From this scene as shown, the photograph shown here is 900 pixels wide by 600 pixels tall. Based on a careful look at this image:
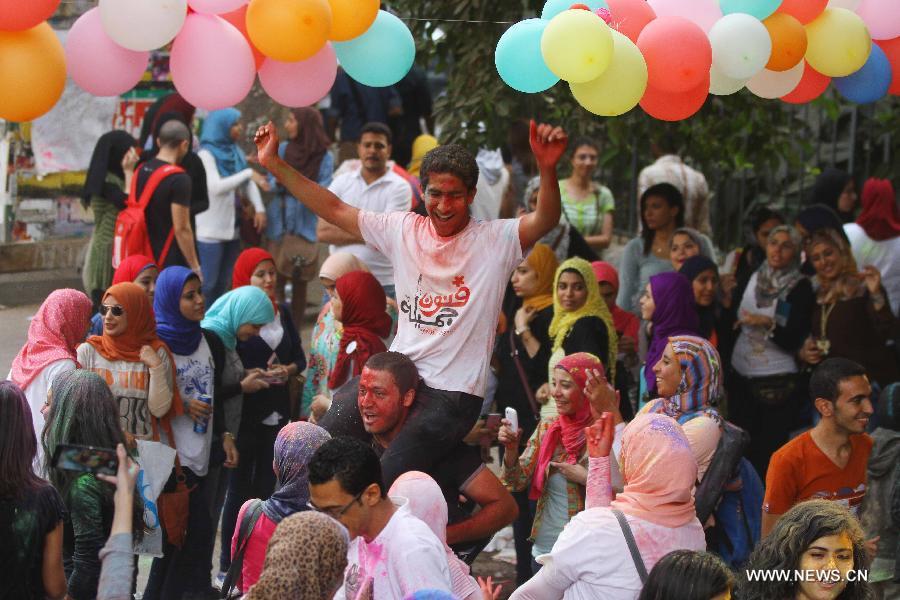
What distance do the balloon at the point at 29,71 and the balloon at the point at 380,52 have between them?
122 cm

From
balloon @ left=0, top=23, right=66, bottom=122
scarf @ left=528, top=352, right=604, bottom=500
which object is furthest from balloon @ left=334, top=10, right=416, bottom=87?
scarf @ left=528, top=352, right=604, bottom=500

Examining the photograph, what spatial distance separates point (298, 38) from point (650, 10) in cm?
151

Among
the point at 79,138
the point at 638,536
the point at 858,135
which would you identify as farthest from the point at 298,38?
the point at 858,135

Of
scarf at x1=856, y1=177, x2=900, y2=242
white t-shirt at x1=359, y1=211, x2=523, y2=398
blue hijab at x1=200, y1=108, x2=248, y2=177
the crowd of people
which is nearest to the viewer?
the crowd of people

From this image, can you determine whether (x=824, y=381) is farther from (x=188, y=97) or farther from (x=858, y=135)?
(x=858, y=135)

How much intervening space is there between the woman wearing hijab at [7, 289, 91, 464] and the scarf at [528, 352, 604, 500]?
6.60 ft

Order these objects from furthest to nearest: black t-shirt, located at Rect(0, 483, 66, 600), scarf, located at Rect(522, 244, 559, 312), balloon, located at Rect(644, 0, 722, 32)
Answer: scarf, located at Rect(522, 244, 559, 312) < balloon, located at Rect(644, 0, 722, 32) < black t-shirt, located at Rect(0, 483, 66, 600)

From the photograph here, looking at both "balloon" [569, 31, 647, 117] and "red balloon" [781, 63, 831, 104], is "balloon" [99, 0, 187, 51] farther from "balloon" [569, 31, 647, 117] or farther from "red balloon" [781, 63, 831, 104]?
"red balloon" [781, 63, 831, 104]

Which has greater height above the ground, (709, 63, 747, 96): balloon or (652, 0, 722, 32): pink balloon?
(652, 0, 722, 32): pink balloon

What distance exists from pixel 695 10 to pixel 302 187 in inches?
72.0

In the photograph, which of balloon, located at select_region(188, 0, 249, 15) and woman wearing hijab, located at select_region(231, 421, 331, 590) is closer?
woman wearing hijab, located at select_region(231, 421, 331, 590)

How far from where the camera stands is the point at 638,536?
4.39 meters

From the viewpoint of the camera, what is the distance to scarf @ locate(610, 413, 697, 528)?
4.49m

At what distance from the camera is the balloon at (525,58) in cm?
546
